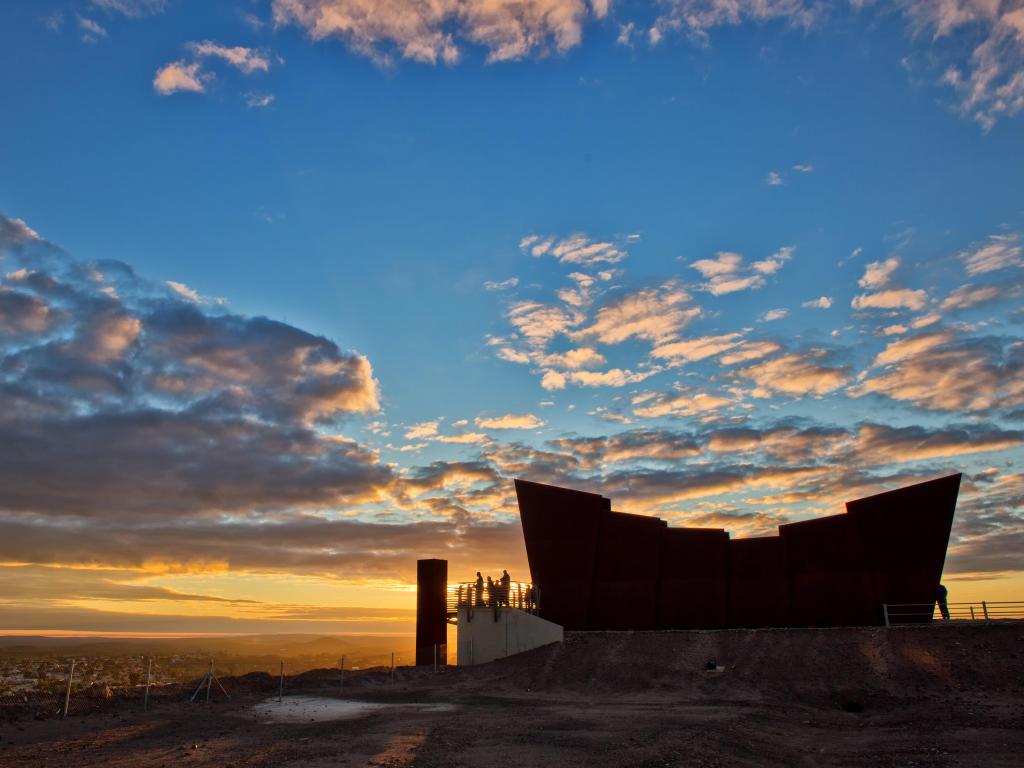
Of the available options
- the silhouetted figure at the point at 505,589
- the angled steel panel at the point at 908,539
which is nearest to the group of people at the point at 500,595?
the silhouetted figure at the point at 505,589

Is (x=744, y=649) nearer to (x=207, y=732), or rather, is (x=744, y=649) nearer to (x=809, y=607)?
(x=809, y=607)

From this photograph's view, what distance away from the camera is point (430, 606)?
4422 centimetres

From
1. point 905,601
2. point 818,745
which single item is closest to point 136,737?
point 818,745

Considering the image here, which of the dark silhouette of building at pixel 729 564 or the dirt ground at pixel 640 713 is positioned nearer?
the dirt ground at pixel 640 713

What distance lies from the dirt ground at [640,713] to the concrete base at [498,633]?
1.18 meters

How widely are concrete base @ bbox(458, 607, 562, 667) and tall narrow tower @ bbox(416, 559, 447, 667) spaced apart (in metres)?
1.77

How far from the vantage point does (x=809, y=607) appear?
121 ft

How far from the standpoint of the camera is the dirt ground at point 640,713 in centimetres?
1828

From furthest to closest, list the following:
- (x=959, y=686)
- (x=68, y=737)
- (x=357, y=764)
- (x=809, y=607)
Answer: (x=809, y=607)
(x=959, y=686)
(x=68, y=737)
(x=357, y=764)

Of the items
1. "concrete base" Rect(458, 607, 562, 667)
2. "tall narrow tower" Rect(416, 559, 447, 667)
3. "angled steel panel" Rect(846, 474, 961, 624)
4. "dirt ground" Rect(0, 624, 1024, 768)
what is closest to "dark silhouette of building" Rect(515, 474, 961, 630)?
"angled steel panel" Rect(846, 474, 961, 624)

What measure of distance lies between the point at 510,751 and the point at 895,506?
82.3 ft

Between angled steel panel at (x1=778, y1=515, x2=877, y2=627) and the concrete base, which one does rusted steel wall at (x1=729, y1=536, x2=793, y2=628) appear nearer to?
angled steel panel at (x1=778, y1=515, x2=877, y2=627)

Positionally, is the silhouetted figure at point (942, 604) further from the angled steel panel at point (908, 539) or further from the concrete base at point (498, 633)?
the concrete base at point (498, 633)

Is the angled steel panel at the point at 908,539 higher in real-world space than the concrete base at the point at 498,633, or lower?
higher
